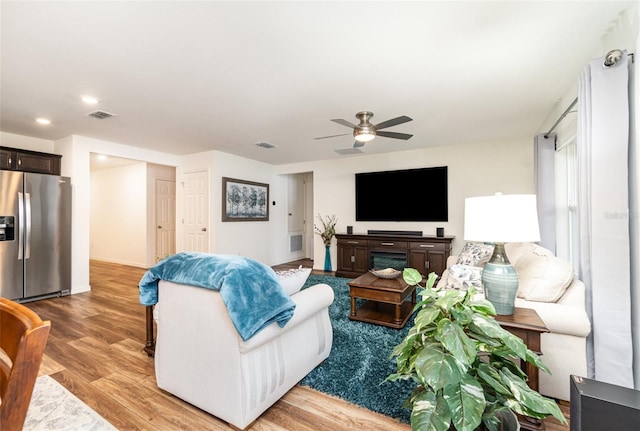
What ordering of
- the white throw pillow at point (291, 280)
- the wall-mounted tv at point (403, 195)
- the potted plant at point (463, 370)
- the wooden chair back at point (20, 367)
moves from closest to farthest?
the wooden chair back at point (20, 367) < the potted plant at point (463, 370) < the white throw pillow at point (291, 280) < the wall-mounted tv at point (403, 195)

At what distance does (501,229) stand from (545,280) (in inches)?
30.0

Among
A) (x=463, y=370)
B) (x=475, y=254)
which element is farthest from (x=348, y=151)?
(x=463, y=370)

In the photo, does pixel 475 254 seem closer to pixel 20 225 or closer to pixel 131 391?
pixel 131 391

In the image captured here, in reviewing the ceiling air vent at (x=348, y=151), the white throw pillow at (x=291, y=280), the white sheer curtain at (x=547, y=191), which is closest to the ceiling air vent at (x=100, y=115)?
the white throw pillow at (x=291, y=280)

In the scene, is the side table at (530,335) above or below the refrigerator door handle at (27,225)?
below

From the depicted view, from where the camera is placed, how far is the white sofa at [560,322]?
170cm

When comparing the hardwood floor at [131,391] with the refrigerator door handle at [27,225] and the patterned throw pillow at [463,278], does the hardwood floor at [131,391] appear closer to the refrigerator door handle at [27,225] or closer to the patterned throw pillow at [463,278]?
the patterned throw pillow at [463,278]

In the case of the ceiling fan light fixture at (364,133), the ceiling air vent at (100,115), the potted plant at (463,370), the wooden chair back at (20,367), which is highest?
the ceiling air vent at (100,115)

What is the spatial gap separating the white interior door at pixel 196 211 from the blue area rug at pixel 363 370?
11.3ft

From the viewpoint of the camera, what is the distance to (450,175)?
4887mm

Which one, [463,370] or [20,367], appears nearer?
[20,367]

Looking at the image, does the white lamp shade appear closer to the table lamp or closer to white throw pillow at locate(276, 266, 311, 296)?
the table lamp

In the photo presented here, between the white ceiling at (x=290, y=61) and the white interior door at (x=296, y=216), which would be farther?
the white interior door at (x=296, y=216)

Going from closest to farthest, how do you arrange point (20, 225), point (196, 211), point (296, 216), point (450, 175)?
point (20, 225) → point (450, 175) → point (196, 211) → point (296, 216)
